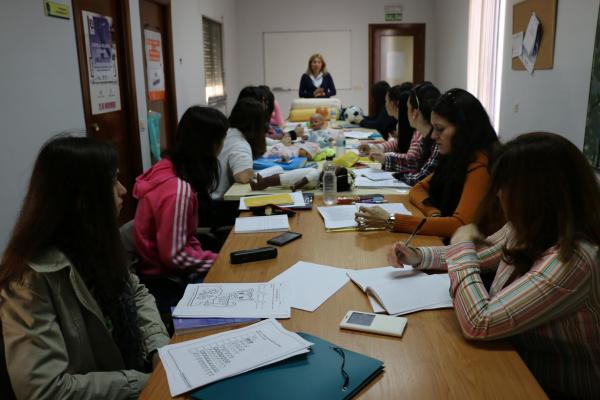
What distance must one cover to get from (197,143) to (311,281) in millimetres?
958

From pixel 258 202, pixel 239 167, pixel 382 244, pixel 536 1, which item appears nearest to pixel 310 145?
pixel 239 167

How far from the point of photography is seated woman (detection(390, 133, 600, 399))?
1132mm

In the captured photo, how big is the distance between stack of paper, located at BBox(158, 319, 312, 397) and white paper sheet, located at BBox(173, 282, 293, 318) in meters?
0.09

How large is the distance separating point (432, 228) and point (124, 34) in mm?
3243

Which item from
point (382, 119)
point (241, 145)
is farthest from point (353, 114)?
point (241, 145)

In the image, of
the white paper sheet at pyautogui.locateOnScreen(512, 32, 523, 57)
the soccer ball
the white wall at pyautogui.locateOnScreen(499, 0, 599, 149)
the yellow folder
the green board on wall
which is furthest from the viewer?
the soccer ball

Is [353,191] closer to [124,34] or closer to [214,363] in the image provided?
[214,363]

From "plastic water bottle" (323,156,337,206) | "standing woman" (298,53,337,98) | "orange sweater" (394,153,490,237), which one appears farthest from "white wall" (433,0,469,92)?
"orange sweater" (394,153,490,237)

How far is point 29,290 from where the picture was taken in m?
1.10

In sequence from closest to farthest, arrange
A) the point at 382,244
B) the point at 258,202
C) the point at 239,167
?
the point at 382,244, the point at 258,202, the point at 239,167

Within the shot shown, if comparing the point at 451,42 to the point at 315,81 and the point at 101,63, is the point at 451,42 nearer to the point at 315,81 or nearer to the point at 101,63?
the point at 315,81

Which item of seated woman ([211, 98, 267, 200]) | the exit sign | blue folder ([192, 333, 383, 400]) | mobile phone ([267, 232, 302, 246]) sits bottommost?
blue folder ([192, 333, 383, 400])

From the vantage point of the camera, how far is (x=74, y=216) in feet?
3.99

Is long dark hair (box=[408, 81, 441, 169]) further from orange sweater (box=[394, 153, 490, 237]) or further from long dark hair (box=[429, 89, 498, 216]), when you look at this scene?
orange sweater (box=[394, 153, 490, 237])
